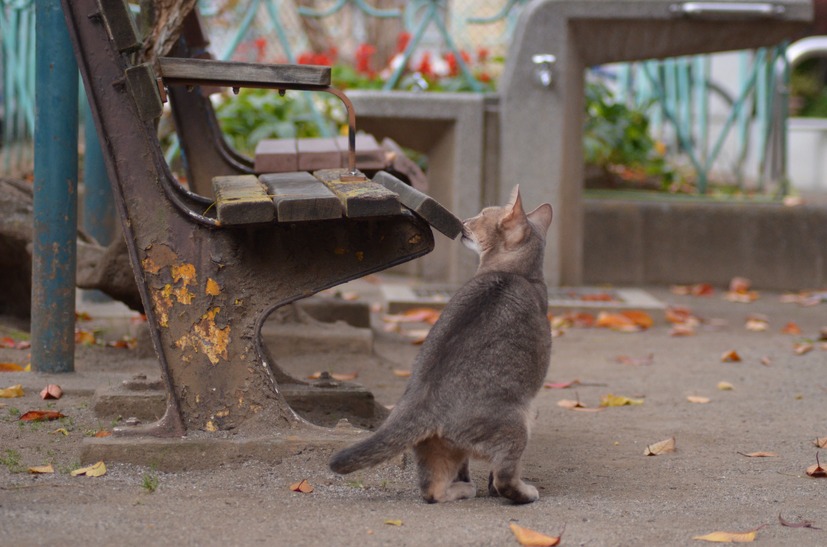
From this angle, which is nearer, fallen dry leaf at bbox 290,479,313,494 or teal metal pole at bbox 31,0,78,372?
fallen dry leaf at bbox 290,479,313,494

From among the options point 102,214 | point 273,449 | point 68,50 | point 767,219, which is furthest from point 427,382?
point 767,219

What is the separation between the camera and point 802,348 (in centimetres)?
584

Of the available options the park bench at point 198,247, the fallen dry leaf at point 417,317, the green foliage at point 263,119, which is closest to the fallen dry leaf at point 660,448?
the park bench at point 198,247

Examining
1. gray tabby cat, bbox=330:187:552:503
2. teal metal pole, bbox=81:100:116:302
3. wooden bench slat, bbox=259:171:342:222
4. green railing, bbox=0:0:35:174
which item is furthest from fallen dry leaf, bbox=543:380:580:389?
green railing, bbox=0:0:35:174

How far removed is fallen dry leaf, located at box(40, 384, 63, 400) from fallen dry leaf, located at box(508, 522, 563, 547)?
2.02 m

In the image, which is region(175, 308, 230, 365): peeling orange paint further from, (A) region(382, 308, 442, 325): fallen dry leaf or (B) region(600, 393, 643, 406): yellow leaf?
(A) region(382, 308, 442, 325): fallen dry leaf

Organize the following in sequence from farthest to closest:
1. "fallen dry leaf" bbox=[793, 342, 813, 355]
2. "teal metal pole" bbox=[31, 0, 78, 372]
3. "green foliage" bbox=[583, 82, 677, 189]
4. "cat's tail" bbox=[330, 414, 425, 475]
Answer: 1. "green foliage" bbox=[583, 82, 677, 189]
2. "fallen dry leaf" bbox=[793, 342, 813, 355]
3. "teal metal pole" bbox=[31, 0, 78, 372]
4. "cat's tail" bbox=[330, 414, 425, 475]

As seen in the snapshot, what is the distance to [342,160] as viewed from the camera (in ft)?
15.9

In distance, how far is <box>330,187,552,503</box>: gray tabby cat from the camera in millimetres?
3059

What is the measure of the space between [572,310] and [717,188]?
3.31 meters

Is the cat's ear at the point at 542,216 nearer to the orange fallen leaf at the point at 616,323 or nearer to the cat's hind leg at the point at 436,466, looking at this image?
the cat's hind leg at the point at 436,466

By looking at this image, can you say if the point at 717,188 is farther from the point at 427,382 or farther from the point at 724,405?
the point at 427,382

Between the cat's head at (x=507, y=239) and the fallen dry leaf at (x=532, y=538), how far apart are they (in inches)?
40.2

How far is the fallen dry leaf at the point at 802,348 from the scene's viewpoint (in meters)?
5.80
